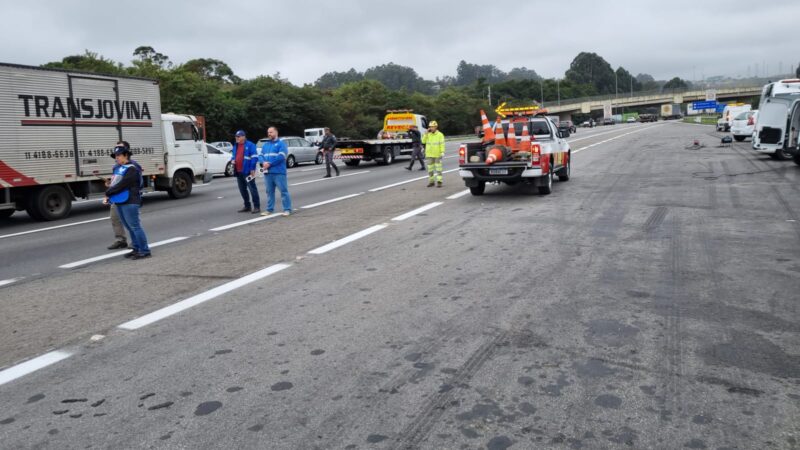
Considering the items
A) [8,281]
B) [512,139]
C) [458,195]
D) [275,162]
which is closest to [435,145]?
[458,195]

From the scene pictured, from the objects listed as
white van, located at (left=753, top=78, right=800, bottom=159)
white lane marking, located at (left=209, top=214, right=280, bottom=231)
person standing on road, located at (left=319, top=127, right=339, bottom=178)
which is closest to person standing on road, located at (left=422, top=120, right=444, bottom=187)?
white lane marking, located at (left=209, top=214, right=280, bottom=231)

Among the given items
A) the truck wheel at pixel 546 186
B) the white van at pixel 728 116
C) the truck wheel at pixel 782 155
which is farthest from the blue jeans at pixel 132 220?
the white van at pixel 728 116

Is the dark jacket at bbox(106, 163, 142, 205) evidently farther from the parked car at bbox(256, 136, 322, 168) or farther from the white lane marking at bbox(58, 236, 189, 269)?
the parked car at bbox(256, 136, 322, 168)

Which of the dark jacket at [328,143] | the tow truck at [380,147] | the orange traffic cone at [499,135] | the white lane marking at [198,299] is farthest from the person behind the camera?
the tow truck at [380,147]

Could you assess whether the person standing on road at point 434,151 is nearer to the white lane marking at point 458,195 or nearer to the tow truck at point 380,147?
the white lane marking at point 458,195

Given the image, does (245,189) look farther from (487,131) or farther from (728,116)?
(728,116)

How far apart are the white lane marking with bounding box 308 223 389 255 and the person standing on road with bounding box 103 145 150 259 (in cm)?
245

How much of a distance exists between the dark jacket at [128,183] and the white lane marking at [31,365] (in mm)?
4108

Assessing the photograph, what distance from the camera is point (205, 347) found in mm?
4766

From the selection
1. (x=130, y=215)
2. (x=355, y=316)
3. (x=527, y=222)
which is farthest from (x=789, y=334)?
(x=130, y=215)

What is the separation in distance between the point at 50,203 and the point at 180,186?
392 cm

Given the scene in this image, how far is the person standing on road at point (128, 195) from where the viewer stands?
849cm

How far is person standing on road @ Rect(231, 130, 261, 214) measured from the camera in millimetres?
13117

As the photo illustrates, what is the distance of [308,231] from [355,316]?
5.04m
